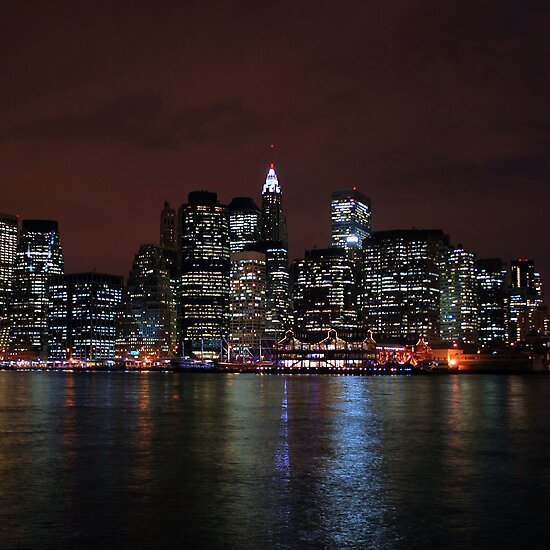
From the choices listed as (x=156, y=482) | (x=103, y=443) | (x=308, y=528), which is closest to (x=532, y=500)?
(x=308, y=528)

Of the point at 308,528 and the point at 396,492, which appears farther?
the point at 396,492

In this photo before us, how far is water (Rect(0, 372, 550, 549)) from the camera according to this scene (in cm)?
3209

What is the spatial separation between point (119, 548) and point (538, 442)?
39866 mm

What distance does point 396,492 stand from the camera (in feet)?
132

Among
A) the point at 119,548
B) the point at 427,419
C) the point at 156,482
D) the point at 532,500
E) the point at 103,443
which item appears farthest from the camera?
the point at 427,419

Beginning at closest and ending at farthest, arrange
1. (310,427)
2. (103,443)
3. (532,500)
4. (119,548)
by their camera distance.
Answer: (119,548) → (532,500) → (103,443) → (310,427)

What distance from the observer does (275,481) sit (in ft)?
141

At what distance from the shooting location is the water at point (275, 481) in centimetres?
3209

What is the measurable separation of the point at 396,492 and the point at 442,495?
213 centimetres

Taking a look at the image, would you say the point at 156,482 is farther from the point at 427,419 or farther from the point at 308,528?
the point at 427,419

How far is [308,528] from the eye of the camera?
107 ft

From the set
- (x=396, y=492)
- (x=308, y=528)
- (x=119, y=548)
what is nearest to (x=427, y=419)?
(x=396, y=492)

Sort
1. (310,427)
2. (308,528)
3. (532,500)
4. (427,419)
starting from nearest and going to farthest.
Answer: (308,528), (532,500), (310,427), (427,419)

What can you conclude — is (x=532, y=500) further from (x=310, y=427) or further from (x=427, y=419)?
(x=427, y=419)
